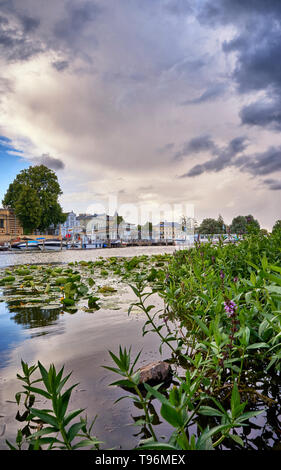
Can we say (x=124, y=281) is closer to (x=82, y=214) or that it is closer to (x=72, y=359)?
(x=72, y=359)

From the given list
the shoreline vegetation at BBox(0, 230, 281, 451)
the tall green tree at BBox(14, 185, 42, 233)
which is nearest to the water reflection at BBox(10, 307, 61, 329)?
the shoreline vegetation at BBox(0, 230, 281, 451)

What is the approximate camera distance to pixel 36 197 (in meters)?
43.6

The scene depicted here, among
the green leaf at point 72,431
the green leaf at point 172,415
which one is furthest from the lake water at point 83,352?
the green leaf at point 172,415

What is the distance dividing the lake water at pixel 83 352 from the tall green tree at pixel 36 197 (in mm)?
40375

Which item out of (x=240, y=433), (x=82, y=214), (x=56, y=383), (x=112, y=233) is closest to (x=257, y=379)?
(x=240, y=433)

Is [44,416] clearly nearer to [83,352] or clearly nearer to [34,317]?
[83,352]

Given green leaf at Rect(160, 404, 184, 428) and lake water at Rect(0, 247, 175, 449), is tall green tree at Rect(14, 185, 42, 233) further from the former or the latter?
green leaf at Rect(160, 404, 184, 428)

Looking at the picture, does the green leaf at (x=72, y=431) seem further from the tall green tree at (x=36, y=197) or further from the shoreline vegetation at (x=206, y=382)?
the tall green tree at (x=36, y=197)

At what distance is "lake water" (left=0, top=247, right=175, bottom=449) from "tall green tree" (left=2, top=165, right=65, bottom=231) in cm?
4037

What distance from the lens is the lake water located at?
1.72 meters

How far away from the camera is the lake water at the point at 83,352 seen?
1719mm

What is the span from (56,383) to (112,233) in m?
129

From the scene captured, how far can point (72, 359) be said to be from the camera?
9.00 feet

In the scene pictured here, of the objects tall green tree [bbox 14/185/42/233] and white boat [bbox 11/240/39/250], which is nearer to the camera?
tall green tree [bbox 14/185/42/233]
